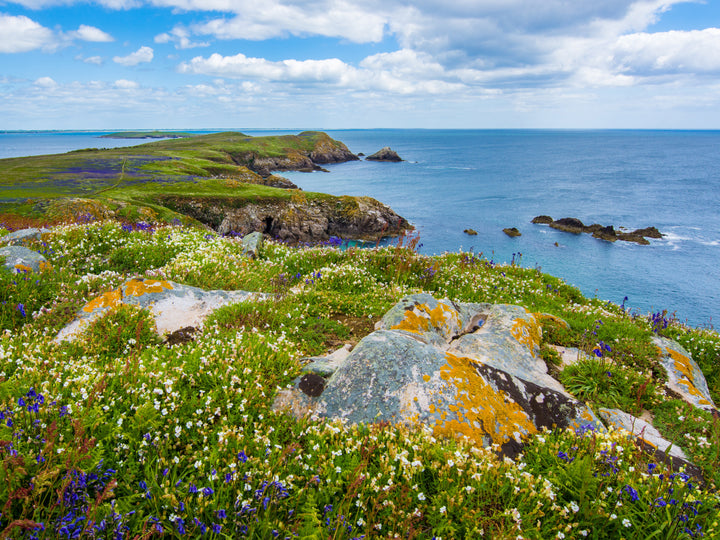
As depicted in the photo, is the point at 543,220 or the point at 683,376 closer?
the point at 683,376

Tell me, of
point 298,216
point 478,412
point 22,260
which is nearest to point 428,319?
point 478,412

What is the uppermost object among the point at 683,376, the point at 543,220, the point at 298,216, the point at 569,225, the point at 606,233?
the point at 683,376

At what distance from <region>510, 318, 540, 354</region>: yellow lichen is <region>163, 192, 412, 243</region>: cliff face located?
55114 mm

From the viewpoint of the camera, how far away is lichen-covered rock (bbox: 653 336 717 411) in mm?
7758

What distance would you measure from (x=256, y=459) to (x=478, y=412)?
3.12m

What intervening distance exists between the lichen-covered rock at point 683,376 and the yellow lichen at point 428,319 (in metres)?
4.77

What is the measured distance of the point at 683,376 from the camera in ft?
27.9

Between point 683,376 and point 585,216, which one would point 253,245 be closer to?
point 683,376

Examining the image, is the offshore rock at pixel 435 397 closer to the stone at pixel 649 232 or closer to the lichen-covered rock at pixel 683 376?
the lichen-covered rock at pixel 683 376

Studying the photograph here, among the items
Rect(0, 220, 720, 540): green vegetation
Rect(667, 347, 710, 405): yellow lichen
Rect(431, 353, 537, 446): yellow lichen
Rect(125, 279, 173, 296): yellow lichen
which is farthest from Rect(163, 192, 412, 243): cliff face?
Rect(431, 353, 537, 446): yellow lichen

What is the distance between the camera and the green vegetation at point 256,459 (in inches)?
140

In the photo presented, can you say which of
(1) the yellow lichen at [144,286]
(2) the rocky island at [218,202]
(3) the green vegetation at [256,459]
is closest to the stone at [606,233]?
(2) the rocky island at [218,202]

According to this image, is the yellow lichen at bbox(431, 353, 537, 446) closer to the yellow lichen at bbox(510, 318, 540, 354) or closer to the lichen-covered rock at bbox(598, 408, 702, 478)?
the lichen-covered rock at bbox(598, 408, 702, 478)

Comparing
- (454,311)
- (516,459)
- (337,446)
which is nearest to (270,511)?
(337,446)
